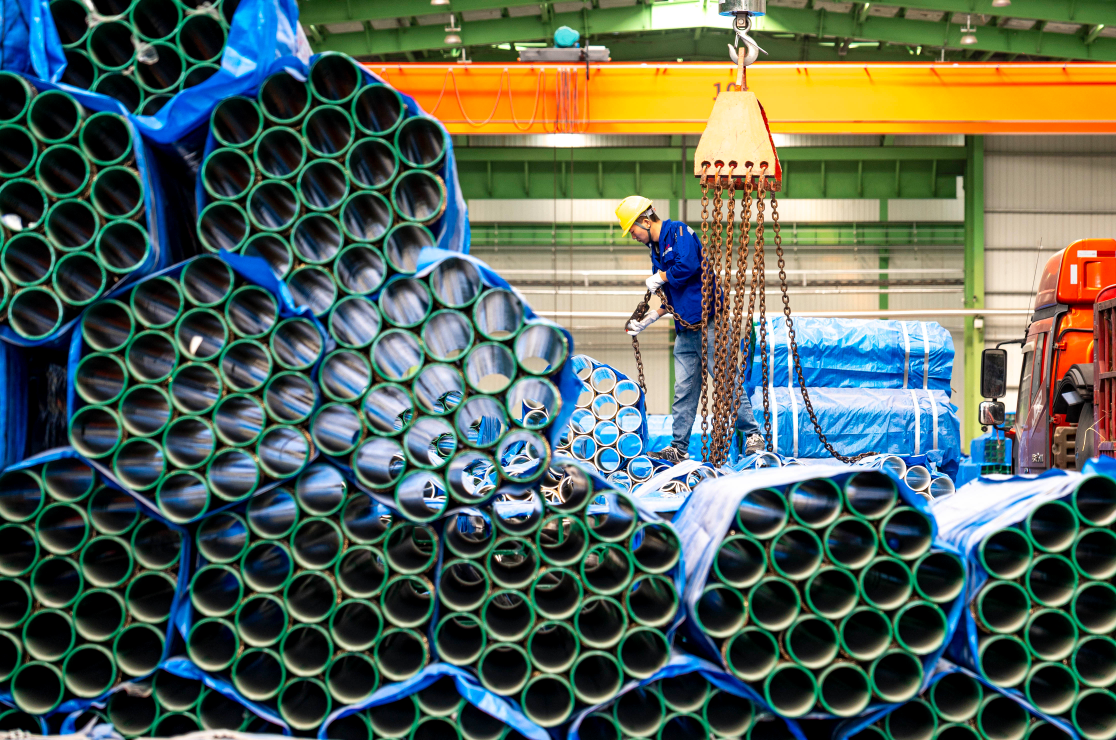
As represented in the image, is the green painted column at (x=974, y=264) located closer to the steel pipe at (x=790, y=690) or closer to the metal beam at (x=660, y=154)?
the metal beam at (x=660, y=154)

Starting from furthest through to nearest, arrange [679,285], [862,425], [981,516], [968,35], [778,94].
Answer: [968,35]
[778,94]
[862,425]
[679,285]
[981,516]

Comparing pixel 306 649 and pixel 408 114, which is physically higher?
pixel 408 114

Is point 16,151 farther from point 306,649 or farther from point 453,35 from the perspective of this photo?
point 453,35

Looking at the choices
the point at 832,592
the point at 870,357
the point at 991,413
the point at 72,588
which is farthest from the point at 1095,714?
the point at 870,357

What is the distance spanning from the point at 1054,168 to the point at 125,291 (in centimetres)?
1504

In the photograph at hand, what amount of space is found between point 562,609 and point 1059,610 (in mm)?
1204

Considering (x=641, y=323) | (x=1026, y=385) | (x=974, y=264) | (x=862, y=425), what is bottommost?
(x=974, y=264)

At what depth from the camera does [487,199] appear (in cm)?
1410

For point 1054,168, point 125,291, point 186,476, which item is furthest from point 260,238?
point 1054,168

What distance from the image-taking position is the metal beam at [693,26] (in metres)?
11.3

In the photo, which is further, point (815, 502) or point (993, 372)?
point (993, 372)

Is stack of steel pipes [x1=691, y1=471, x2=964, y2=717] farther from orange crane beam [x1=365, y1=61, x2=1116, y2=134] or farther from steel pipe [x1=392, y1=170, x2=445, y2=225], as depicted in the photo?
orange crane beam [x1=365, y1=61, x2=1116, y2=134]

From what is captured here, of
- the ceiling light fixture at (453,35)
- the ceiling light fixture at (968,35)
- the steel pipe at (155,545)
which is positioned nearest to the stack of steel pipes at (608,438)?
the steel pipe at (155,545)

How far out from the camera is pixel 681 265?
213 inches
